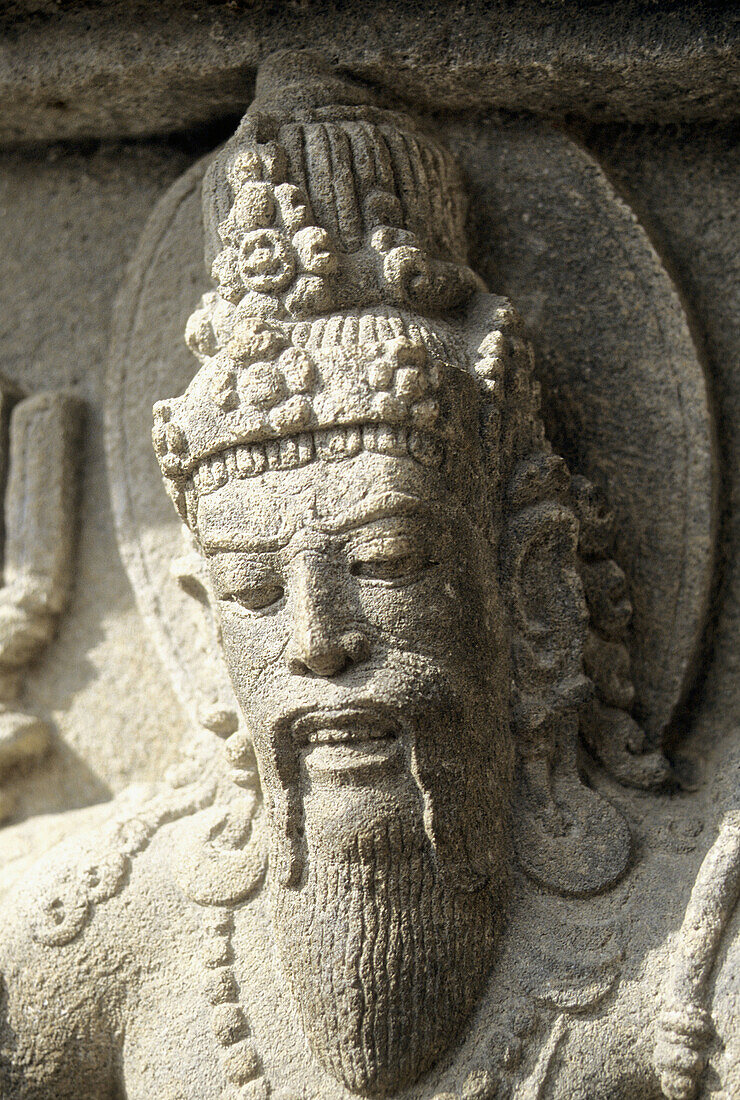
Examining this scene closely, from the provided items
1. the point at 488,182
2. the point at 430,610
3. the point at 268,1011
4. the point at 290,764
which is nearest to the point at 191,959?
the point at 268,1011

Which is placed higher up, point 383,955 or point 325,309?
point 325,309

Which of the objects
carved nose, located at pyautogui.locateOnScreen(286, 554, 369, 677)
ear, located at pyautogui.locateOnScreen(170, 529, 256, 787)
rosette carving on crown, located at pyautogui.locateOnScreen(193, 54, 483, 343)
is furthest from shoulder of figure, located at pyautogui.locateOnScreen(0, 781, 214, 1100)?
rosette carving on crown, located at pyautogui.locateOnScreen(193, 54, 483, 343)

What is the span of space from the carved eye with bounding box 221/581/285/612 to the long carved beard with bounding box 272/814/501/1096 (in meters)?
0.36

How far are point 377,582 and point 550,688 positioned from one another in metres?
0.39

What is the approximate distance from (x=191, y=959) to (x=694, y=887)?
0.82m

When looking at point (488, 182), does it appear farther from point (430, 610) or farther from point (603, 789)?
point (603, 789)

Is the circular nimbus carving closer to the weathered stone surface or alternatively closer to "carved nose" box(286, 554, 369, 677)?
the weathered stone surface

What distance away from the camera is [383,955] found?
5.09 feet

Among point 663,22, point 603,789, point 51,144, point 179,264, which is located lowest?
point 603,789

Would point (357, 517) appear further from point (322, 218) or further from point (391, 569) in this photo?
point (322, 218)

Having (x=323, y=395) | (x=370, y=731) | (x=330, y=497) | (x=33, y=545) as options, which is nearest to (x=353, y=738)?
(x=370, y=731)

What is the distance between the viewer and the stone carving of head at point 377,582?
5.01 ft

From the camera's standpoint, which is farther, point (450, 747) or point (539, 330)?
point (539, 330)

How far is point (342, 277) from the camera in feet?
5.40
